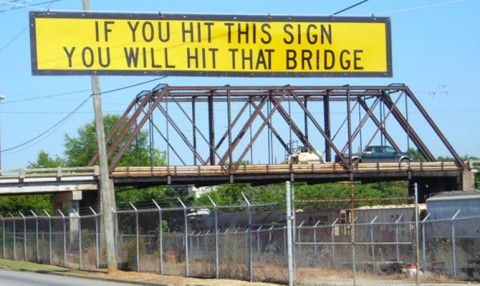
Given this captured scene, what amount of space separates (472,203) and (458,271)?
28.8ft

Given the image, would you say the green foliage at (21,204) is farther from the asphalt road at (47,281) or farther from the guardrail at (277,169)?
the asphalt road at (47,281)

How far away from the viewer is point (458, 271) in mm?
26641

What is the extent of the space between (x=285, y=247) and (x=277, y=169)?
45.9 m

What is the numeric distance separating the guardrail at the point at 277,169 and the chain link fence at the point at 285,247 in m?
22.8

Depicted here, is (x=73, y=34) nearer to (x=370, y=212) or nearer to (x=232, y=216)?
(x=370, y=212)

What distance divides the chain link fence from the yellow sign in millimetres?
5368

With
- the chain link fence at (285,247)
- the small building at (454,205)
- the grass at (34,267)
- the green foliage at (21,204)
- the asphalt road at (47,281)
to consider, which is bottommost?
the green foliage at (21,204)

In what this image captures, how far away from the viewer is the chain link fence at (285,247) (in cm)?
2630

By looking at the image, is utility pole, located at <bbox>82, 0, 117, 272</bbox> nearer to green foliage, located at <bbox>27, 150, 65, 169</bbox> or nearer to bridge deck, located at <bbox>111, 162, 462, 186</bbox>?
bridge deck, located at <bbox>111, 162, 462, 186</bbox>

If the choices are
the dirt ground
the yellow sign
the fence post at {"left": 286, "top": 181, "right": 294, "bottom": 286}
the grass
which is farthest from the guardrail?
the yellow sign

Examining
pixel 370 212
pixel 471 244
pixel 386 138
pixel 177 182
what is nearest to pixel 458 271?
pixel 471 244

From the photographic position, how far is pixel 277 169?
73.1 m

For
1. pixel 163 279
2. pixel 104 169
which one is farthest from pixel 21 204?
pixel 163 279

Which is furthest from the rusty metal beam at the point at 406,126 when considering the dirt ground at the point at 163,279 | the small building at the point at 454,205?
the dirt ground at the point at 163,279
